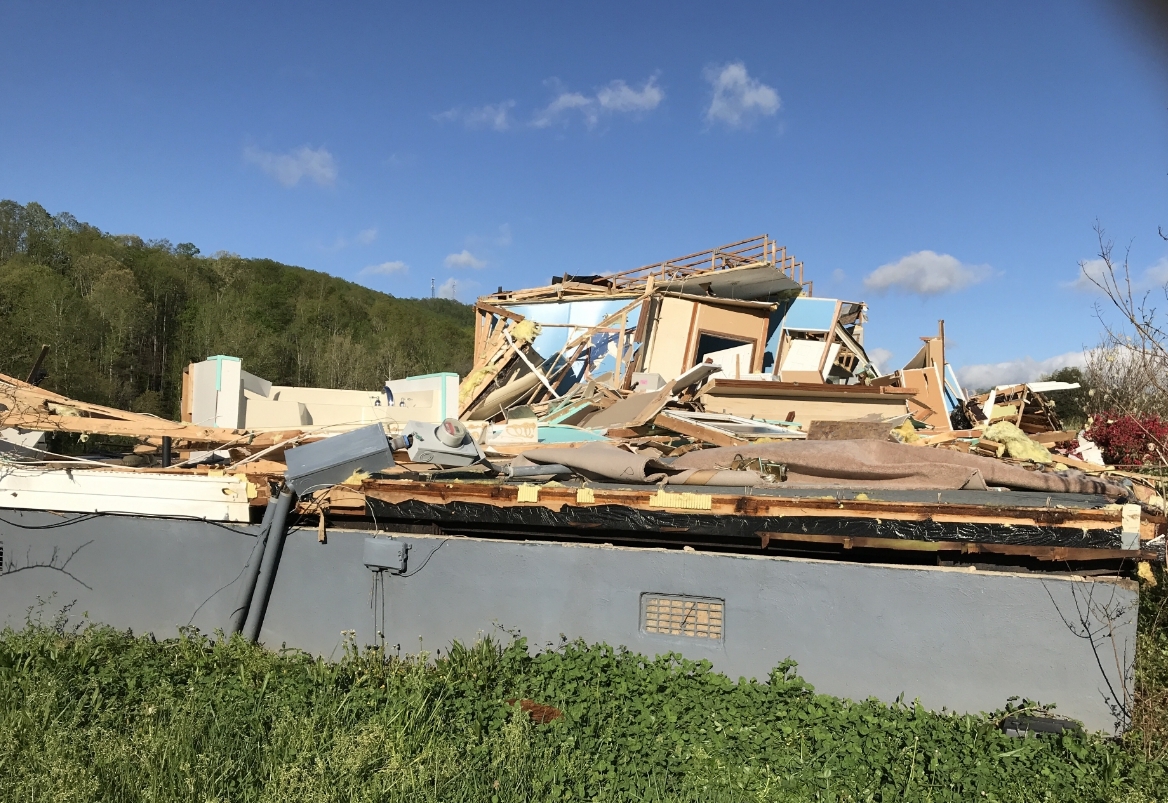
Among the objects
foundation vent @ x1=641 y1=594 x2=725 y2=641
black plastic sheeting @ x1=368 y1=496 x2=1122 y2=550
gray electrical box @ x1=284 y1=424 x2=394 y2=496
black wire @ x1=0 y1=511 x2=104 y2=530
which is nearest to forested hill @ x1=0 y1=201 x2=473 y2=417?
black wire @ x1=0 y1=511 x2=104 y2=530

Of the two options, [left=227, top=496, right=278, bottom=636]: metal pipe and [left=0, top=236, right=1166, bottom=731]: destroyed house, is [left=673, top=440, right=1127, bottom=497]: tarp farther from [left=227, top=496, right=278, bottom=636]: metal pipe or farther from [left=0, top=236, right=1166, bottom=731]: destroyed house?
[left=227, top=496, right=278, bottom=636]: metal pipe

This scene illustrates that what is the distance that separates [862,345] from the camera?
69.9 ft

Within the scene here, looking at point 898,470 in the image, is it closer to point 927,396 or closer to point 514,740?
point 514,740

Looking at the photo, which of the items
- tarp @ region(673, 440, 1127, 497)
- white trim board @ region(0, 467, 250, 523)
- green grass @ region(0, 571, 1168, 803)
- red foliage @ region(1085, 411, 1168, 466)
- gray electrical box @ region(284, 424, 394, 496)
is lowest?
green grass @ region(0, 571, 1168, 803)

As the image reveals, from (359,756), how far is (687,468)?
3.16m

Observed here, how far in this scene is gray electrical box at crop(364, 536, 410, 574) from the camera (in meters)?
5.88

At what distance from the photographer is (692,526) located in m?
5.18

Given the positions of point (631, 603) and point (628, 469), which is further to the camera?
point (628, 469)

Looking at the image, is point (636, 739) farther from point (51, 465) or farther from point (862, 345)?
point (862, 345)

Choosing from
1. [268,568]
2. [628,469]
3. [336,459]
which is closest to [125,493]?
[268,568]

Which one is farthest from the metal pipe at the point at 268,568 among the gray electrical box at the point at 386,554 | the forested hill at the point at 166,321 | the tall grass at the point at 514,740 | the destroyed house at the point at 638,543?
the forested hill at the point at 166,321

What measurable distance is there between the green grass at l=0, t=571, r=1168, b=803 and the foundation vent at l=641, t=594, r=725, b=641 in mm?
255

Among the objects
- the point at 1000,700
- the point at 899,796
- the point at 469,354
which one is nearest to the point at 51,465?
the point at 899,796

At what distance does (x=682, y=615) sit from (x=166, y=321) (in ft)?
157
